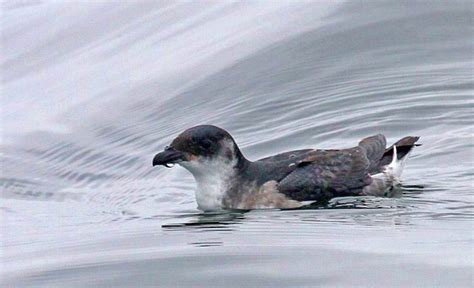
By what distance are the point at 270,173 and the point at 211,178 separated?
50 centimetres

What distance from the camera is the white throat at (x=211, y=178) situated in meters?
11.4

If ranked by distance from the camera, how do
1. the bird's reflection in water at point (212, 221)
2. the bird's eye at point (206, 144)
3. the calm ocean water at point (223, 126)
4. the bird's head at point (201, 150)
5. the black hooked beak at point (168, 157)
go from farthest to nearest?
the bird's eye at point (206, 144) < the bird's head at point (201, 150) < the black hooked beak at point (168, 157) < the bird's reflection in water at point (212, 221) < the calm ocean water at point (223, 126)

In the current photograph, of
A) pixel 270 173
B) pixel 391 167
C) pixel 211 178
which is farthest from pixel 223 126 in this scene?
pixel 391 167

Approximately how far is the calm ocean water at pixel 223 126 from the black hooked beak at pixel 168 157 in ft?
1.29

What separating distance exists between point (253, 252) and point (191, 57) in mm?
7670

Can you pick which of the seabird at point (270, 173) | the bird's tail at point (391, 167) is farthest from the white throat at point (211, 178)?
the bird's tail at point (391, 167)

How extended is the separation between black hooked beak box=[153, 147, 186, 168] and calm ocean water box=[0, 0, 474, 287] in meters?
0.39

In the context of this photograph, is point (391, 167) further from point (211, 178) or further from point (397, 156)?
point (211, 178)

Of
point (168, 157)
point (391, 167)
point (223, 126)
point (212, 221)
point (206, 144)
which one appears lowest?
point (212, 221)

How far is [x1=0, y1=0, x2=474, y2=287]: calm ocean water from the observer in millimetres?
8320

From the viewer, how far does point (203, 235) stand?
9.48 m

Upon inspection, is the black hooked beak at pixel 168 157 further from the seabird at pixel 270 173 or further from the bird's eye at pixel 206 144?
the bird's eye at pixel 206 144

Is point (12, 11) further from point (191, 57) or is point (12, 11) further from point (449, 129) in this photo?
point (449, 129)

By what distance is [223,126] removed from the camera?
1417 cm
